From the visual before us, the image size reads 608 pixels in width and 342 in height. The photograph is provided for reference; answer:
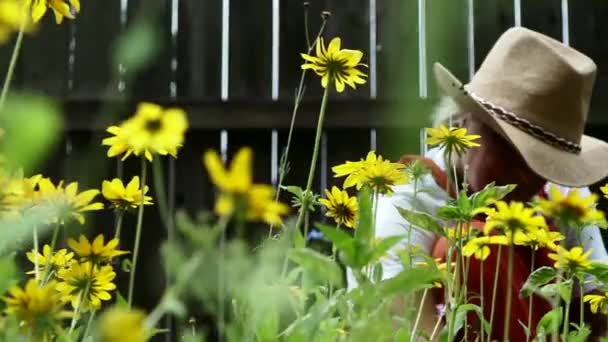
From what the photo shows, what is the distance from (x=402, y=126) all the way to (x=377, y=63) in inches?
63.8

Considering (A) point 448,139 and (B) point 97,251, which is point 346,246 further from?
(A) point 448,139

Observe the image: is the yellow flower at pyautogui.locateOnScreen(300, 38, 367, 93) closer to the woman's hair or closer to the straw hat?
the woman's hair

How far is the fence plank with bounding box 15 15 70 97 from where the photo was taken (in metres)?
2.02

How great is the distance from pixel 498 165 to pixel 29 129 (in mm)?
1249

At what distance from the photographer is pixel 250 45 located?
2078 mm

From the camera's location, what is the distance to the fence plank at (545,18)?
2.10m

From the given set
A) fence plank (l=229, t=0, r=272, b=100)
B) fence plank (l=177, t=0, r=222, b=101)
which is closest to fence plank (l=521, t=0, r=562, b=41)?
fence plank (l=229, t=0, r=272, b=100)

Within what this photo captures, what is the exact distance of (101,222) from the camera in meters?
1.98

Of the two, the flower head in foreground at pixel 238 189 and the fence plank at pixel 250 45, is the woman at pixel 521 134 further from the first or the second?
the flower head in foreground at pixel 238 189

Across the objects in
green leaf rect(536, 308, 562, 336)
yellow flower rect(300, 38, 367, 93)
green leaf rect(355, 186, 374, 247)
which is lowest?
green leaf rect(536, 308, 562, 336)

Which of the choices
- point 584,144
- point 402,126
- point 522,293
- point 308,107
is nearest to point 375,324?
point 402,126

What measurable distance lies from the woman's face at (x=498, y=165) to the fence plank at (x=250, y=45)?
691 mm

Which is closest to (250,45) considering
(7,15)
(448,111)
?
(448,111)

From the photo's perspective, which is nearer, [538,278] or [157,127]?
[157,127]
